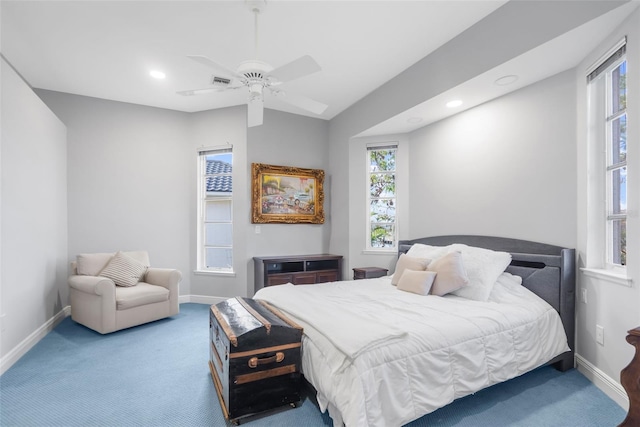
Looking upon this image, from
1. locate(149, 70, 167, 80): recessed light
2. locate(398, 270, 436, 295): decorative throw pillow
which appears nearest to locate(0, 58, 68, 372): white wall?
locate(149, 70, 167, 80): recessed light

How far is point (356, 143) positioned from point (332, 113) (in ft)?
2.17

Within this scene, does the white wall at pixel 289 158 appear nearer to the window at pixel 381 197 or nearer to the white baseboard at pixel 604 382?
the window at pixel 381 197

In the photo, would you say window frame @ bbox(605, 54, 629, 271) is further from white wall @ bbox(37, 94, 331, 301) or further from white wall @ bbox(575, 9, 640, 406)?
white wall @ bbox(37, 94, 331, 301)

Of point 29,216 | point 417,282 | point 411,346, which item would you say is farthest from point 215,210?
point 411,346

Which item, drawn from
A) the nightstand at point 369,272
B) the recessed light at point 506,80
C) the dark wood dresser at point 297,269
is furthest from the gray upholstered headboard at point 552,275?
the dark wood dresser at point 297,269

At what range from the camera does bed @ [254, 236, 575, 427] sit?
1668 mm

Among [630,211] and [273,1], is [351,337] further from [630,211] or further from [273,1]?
[273,1]

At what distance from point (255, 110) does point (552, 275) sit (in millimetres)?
2828

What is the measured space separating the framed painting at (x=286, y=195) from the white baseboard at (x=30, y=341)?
8.57 ft

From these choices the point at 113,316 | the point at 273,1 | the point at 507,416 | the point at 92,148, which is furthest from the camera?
the point at 92,148

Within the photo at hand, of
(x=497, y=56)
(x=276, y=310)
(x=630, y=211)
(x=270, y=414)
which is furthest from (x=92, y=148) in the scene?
(x=630, y=211)

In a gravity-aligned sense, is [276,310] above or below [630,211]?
below

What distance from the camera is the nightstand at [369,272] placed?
420cm

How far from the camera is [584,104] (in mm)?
2566
